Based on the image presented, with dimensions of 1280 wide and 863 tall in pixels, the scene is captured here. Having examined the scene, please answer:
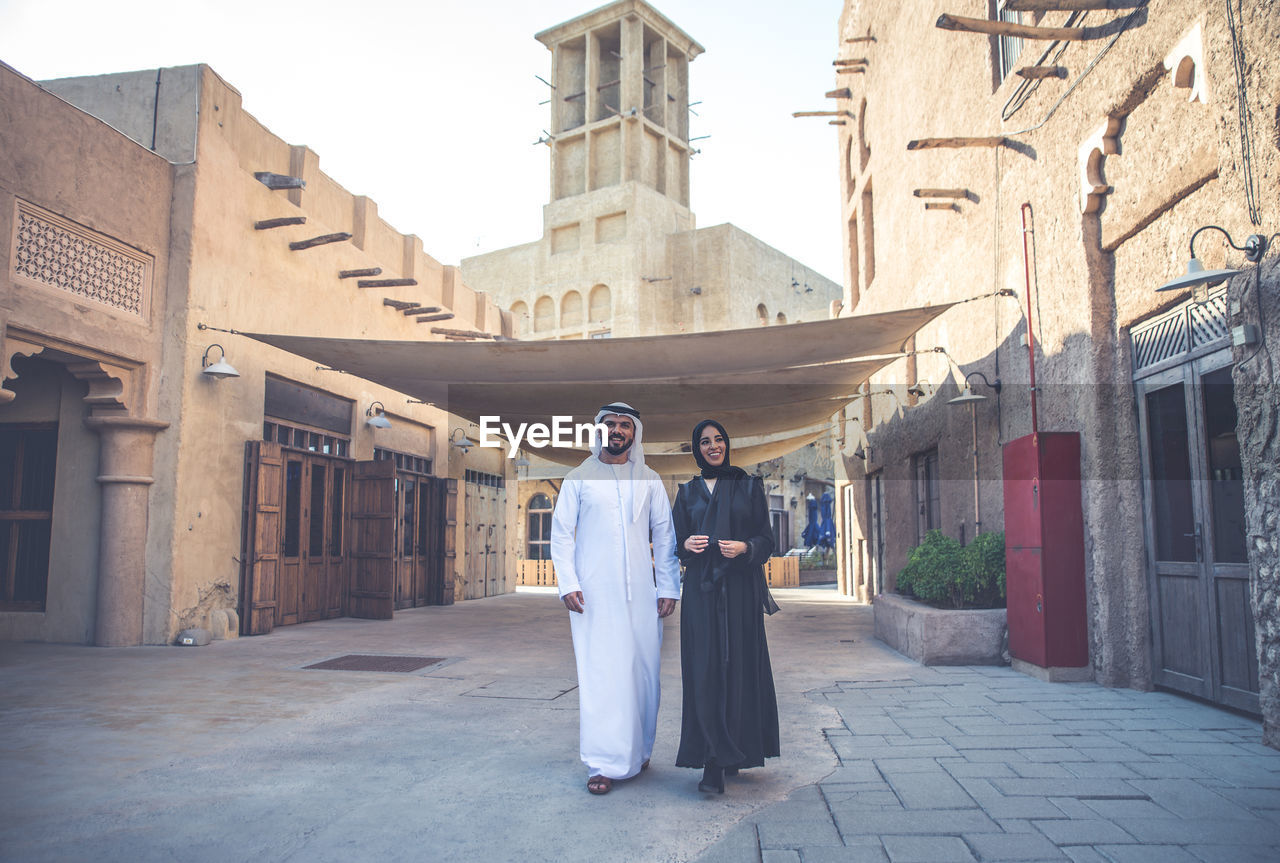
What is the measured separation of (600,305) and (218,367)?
18135 mm

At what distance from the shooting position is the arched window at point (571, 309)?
2548cm

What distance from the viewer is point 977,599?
258 inches

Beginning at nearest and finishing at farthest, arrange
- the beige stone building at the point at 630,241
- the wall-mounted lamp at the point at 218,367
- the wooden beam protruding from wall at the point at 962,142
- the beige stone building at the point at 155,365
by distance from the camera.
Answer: the wooden beam protruding from wall at the point at 962,142, the beige stone building at the point at 155,365, the wall-mounted lamp at the point at 218,367, the beige stone building at the point at 630,241

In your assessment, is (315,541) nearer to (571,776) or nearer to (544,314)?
(571,776)

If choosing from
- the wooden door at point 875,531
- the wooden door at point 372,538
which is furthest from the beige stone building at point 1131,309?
the wooden door at point 372,538

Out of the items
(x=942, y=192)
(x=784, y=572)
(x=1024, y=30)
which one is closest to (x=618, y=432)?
(x=1024, y=30)

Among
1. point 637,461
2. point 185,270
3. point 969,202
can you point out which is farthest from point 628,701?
point 185,270

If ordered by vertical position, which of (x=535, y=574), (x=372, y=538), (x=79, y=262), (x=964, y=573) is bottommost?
(x=535, y=574)

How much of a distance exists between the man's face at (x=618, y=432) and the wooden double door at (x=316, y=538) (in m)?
5.83

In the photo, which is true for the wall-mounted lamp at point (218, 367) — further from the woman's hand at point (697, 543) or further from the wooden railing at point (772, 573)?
the wooden railing at point (772, 573)

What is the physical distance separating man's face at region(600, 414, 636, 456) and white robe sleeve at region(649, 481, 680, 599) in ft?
0.68

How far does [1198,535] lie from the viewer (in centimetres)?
454

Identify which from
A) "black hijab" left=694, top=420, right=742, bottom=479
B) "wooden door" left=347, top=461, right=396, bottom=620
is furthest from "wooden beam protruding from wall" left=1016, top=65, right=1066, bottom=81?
"wooden door" left=347, top=461, right=396, bottom=620

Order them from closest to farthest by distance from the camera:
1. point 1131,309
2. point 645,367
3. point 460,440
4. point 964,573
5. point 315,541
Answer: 1. point 1131,309
2. point 964,573
3. point 645,367
4. point 315,541
5. point 460,440
